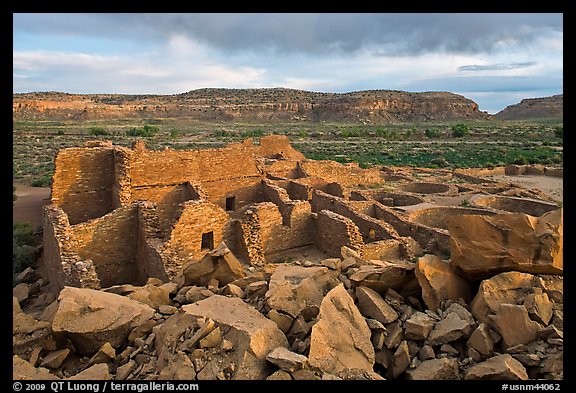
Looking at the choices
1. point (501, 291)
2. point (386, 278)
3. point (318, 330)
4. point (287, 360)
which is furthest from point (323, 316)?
point (501, 291)

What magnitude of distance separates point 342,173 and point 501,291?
1791 cm

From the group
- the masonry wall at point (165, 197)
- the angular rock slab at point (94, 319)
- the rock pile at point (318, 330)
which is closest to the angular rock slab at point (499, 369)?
the rock pile at point (318, 330)

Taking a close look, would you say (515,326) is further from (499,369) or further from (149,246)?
(149,246)

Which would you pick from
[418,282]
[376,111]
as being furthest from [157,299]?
[376,111]

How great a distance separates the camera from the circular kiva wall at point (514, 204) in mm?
17109

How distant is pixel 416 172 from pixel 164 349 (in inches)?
1037

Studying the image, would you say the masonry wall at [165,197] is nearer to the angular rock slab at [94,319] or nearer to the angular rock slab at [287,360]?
the angular rock slab at [94,319]

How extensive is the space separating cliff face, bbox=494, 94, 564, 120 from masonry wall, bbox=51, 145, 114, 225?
14497 cm

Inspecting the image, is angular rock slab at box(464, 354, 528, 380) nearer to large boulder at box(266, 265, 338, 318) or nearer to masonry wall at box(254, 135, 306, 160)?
large boulder at box(266, 265, 338, 318)

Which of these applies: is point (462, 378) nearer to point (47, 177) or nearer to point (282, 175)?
point (282, 175)

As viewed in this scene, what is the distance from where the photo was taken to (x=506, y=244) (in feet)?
18.4

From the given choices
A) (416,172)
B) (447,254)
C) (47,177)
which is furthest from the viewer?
(416,172)

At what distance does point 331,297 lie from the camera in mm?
5223

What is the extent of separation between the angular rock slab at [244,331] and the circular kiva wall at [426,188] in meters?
18.3
